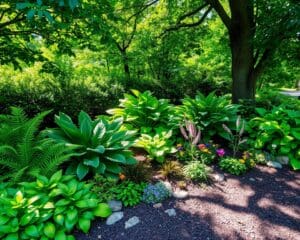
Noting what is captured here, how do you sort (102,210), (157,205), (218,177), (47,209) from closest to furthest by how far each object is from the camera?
(47,209) < (102,210) < (157,205) < (218,177)

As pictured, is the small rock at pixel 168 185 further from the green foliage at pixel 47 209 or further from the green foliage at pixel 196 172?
the green foliage at pixel 47 209

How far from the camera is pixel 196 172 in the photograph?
3.07m

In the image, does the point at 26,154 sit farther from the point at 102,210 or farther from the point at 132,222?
the point at 132,222

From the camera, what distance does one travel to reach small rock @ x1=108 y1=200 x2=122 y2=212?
8.17 ft

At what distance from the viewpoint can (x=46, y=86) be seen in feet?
15.6

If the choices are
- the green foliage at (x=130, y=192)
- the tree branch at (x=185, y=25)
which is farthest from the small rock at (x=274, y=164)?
the tree branch at (x=185, y=25)

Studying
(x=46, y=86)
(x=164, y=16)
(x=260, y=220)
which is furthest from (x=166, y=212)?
(x=164, y=16)

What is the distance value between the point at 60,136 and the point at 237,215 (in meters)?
2.40

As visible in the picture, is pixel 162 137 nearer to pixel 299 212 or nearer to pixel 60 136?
pixel 60 136

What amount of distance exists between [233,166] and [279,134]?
3.61 ft

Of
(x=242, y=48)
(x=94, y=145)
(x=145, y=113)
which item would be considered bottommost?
(x=94, y=145)

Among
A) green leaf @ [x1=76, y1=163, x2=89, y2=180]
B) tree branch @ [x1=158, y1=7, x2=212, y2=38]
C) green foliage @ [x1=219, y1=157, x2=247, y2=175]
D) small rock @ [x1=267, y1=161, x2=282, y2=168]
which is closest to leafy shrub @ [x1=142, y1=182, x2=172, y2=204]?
green leaf @ [x1=76, y1=163, x2=89, y2=180]

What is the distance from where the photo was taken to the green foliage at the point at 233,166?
331 centimetres

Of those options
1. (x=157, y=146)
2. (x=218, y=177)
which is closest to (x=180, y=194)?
(x=218, y=177)
